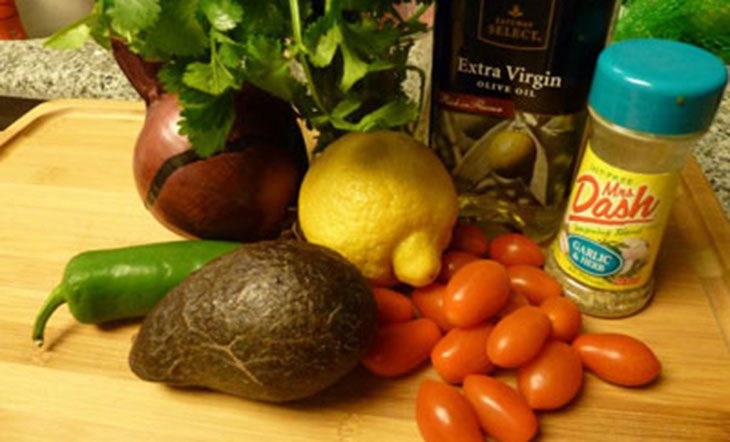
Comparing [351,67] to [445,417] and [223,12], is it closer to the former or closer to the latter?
[223,12]

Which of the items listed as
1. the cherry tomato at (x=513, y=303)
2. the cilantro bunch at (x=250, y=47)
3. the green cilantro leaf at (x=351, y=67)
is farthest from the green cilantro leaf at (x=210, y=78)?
the cherry tomato at (x=513, y=303)

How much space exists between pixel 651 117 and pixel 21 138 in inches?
37.7

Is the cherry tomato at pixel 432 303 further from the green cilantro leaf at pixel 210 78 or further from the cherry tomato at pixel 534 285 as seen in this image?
the green cilantro leaf at pixel 210 78

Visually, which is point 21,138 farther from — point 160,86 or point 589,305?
point 589,305

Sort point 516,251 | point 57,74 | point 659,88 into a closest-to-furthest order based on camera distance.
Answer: point 659,88 < point 516,251 < point 57,74

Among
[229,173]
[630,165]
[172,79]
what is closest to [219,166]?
[229,173]

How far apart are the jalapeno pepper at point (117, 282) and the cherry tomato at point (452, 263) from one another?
27cm

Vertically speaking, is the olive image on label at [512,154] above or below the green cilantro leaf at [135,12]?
below

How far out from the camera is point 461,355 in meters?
0.65

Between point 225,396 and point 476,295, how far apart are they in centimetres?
28

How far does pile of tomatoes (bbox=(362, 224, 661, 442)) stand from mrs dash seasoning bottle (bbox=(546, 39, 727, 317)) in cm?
5

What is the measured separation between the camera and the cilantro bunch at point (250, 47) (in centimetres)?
63

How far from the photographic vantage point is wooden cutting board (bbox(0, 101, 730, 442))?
2.09 feet

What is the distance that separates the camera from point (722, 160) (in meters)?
1.06
